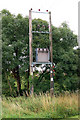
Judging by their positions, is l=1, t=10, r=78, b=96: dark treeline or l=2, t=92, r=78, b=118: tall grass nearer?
l=2, t=92, r=78, b=118: tall grass

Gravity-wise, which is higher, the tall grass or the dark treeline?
the dark treeline

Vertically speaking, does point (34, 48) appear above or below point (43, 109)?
above

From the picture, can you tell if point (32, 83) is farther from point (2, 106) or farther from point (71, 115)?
point (71, 115)

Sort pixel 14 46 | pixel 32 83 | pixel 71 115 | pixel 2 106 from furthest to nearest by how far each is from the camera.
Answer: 1. pixel 14 46
2. pixel 32 83
3. pixel 2 106
4. pixel 71 115

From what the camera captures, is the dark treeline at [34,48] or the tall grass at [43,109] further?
the dark treeline at [34,48]

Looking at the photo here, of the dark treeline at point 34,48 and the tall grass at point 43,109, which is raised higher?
the dark treeline at point 34,48

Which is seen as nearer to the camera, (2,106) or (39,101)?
(39,101)

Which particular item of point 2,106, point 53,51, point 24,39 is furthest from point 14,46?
point 2,106

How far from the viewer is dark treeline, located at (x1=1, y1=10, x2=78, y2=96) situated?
1365 centimetres

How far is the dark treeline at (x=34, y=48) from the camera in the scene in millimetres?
13648

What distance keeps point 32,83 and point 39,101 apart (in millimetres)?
3525

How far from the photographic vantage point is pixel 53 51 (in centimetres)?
1406

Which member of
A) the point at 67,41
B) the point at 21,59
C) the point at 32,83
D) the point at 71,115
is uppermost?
the point at 67,41

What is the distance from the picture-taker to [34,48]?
13711mm
